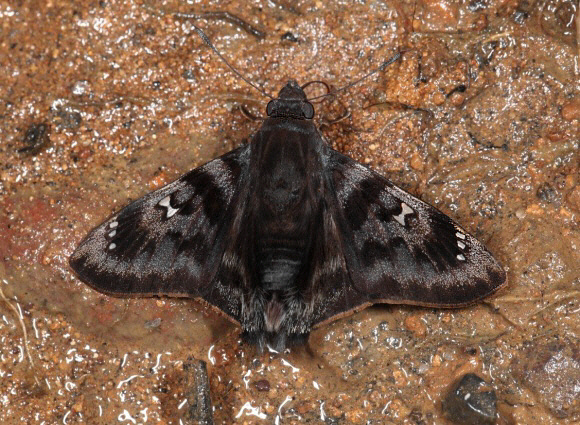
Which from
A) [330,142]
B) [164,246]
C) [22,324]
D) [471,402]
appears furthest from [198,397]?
[330,142]

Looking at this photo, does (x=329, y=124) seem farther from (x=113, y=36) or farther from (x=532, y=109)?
(x=113, y=36)

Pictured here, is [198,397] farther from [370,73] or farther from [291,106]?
[370,73]

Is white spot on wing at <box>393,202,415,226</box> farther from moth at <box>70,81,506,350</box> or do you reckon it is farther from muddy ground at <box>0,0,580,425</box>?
muddy ground at <box>0,0,580,425</box>

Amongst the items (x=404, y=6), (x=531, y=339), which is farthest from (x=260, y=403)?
(x=404, y=6)

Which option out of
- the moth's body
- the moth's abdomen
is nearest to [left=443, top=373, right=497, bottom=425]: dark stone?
the moth's body

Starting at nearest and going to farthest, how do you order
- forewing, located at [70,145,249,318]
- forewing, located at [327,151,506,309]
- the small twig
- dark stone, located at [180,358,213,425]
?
forewing, located at [327,151,506,309] → forewing, located at [70,145,249,318] → dark stone, located at [180,358,213,425] → the small twig

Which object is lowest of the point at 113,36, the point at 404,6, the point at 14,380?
the point at 14,380

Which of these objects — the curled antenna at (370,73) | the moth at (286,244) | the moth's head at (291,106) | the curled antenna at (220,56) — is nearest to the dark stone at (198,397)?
the moth at (286,244)
